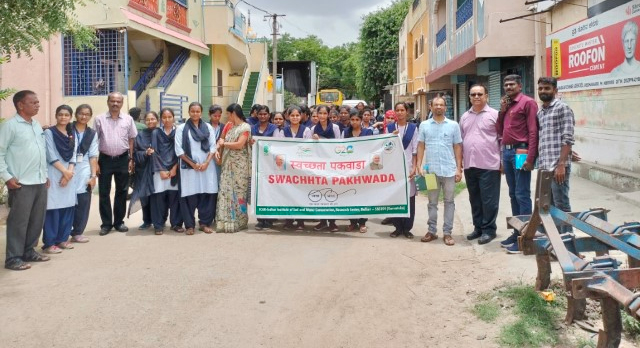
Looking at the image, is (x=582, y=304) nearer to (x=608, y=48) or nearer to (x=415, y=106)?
(x=608, y=48)

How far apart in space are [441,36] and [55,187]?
64.5ft

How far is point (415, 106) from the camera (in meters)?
34.9

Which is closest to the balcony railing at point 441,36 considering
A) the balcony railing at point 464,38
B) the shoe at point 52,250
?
the balcony railing at point 464,38

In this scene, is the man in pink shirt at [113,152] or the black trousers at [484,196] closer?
the black trousers at [484,196]

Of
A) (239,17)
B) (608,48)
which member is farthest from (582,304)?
(239,17)

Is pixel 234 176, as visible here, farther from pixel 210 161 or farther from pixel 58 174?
pixel 58 174

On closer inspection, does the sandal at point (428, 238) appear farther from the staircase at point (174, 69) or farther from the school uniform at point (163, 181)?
the staircase at point (174, 69)

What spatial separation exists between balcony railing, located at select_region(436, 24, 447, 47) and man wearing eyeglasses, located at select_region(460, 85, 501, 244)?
16.6 metres

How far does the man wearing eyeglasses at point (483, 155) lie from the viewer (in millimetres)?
6340

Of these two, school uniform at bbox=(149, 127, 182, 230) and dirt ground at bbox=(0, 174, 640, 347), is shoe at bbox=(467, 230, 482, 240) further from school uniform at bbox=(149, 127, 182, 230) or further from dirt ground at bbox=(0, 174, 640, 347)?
school uniform at bbox=(149, 127, 182, 230)

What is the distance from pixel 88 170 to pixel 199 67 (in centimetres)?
1529

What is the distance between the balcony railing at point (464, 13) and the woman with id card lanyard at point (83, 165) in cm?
1335

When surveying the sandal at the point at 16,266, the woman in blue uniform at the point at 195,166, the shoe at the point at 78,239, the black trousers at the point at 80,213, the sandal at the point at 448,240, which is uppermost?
the woman in blue uniform at the point at 195,166

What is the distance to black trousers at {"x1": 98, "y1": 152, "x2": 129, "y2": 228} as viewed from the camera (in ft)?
23.6
